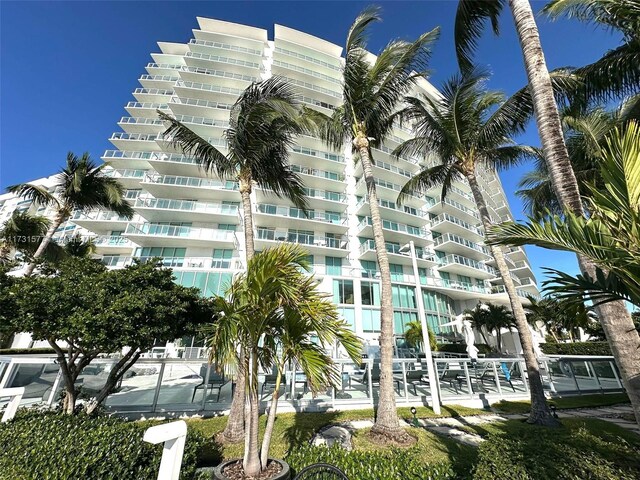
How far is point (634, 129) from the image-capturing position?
256cm

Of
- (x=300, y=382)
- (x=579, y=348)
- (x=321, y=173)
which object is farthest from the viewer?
(x=321, y=173)

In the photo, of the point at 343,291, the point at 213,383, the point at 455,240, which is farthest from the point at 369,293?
the point at 213,383

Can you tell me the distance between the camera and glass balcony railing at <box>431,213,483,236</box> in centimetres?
3087

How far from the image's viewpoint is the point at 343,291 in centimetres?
2512

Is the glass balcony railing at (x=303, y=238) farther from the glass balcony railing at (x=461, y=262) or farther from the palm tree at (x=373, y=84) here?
the palm tree at (x=373, y=84)

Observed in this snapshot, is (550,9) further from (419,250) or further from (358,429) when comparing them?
(419,250)

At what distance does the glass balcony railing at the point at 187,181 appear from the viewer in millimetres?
25506

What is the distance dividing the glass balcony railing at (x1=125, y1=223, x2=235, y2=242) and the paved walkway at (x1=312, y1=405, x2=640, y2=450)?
20930 mm

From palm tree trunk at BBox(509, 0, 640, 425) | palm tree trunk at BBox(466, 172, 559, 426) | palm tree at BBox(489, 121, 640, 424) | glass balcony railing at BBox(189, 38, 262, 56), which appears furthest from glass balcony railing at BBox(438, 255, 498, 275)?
glass balcony railing at BBox(189, 38, 262, 56)

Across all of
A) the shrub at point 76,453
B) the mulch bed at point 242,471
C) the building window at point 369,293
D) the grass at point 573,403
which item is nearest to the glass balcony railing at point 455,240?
the building window at point 369,293

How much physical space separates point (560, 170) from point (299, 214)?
23634 millimetres

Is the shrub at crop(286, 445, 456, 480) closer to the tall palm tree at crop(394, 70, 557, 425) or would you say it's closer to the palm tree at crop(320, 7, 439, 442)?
the palm tree at crop(320, 7, 439, 442)

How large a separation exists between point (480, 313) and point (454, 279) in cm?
744

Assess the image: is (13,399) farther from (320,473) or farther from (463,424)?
(463,424)
